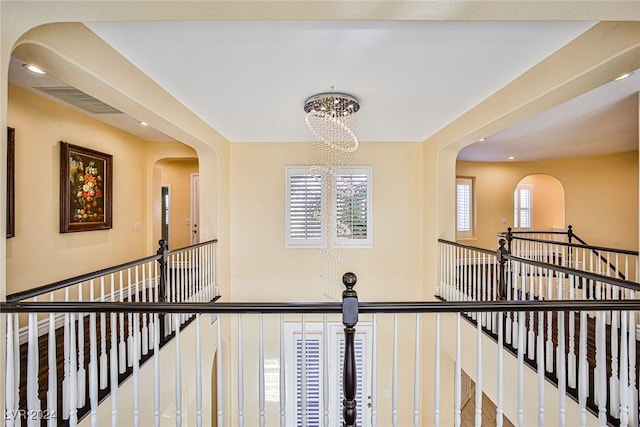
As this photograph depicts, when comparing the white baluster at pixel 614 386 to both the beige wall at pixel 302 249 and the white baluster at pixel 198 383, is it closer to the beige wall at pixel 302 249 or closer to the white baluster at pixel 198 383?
the white baluster at pixel 198 383

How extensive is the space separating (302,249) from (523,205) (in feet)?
23.3

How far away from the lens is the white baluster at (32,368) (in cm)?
158

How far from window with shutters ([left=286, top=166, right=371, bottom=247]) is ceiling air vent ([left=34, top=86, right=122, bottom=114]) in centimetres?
270

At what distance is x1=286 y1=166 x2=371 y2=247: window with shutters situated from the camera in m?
5.23

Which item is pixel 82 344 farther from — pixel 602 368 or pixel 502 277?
pixel 502 277

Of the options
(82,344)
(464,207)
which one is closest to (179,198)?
(82,344)

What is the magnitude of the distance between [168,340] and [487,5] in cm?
368

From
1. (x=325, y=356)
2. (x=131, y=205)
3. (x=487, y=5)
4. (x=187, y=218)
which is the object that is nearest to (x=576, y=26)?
(x=487, y=5)

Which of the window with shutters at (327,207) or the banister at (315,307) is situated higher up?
the window with shutters at (327,207)

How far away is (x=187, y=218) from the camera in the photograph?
22.9 ft

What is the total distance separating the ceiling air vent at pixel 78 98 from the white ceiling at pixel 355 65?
0.62 meters

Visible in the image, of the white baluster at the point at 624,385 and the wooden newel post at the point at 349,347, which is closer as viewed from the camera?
the wooden newel post at the point at 349,347

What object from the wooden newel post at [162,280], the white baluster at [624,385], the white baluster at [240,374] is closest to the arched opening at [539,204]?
the white baluster at [624,385]

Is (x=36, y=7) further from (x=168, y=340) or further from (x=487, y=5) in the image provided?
(x=168, y=340)
